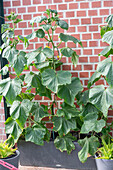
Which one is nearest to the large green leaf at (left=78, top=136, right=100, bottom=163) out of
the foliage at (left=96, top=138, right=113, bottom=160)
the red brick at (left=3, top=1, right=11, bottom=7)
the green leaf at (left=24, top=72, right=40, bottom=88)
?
the foliage at (left=96, top=138, right=113, bottom=160)

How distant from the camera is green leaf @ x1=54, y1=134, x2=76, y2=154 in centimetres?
206

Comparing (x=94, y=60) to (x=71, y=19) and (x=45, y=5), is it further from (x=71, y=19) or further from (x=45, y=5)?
(x=45, y=5)

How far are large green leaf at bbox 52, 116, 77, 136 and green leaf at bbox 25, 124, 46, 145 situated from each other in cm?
12

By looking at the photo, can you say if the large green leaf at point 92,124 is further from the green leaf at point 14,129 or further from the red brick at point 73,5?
the red brick at point 73,5

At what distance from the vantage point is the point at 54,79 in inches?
73.5

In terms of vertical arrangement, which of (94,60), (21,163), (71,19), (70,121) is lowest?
(21,163)

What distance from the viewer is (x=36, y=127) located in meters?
2.11

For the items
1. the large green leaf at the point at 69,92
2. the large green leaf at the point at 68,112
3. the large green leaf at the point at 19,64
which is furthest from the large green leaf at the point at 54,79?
the large green leaf at the point at 68,112

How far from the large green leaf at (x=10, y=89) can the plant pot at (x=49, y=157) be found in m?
0.55

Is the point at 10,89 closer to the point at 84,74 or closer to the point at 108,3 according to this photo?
the point at 84,74

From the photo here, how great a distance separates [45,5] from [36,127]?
1217 millimetres

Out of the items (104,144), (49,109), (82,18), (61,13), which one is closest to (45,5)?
(61,13)

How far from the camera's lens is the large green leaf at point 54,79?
1831mm

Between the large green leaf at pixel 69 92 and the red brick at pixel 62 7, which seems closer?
the large green leaf at pixel 69 92
